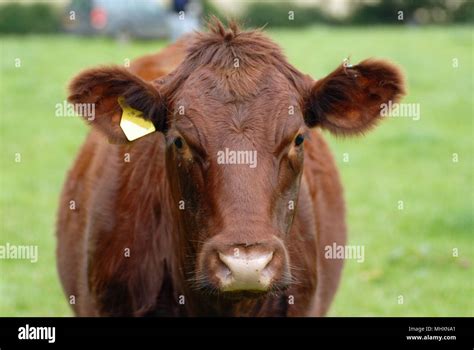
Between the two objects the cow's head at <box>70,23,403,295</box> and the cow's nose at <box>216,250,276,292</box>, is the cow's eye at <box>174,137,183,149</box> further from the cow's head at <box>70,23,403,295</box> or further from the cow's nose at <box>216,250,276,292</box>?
the cow's nose at <box>216,250,276,292</box>

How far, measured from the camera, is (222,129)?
4859mm

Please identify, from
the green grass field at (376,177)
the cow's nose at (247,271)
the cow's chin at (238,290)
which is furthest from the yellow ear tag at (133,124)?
the cow's nose at (247,271)

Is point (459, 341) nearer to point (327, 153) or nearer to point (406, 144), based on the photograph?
point (327, 153)

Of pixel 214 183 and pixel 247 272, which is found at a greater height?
pixel 214 183

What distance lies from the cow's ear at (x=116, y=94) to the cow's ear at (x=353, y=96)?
0.83 meters

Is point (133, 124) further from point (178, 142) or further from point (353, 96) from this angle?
point (353, 96)

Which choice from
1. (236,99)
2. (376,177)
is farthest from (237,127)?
(376,177)

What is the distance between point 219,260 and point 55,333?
75.1 inches

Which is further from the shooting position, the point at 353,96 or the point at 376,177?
the point at 376,177

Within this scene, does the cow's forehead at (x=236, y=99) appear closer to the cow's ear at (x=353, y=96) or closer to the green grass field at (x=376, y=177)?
the cow's ear at (x=353, y=96)

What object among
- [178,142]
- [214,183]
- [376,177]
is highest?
[178,142]

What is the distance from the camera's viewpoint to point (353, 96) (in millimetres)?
5441

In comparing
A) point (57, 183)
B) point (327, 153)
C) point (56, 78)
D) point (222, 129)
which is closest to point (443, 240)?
point (327, 153)

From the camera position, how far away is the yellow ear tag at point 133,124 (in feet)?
17.4
